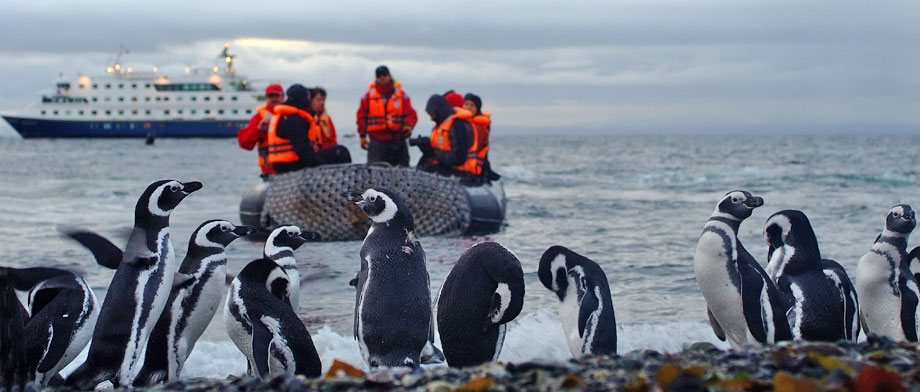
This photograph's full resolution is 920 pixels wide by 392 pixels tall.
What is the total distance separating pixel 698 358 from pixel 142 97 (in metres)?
74.0

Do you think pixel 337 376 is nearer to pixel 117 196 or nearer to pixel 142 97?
pixel 117 196

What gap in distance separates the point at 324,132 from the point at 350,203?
56.0 inches

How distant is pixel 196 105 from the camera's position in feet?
245

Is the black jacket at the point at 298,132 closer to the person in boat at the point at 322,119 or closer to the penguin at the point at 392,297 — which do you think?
the person in boat at the point at 322,119

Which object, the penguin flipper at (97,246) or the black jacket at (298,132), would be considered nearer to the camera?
the penguin flipper at (97,246)

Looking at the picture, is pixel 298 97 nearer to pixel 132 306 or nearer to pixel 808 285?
pixel 132 306

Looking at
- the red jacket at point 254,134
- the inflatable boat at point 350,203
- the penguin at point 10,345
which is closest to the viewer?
the penguin at point 10,345

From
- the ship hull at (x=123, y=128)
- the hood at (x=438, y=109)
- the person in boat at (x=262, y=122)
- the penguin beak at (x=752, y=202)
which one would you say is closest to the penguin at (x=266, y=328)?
the penguin beak at (x=752, y=202)

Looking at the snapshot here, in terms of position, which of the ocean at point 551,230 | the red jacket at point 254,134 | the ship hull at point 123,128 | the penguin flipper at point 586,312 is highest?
the red jacket at point 254,134

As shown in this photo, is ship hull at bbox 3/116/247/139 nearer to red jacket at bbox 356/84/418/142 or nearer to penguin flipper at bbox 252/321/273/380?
red jacket at bbox 356/84/418/142

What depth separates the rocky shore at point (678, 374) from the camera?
11.4 ft

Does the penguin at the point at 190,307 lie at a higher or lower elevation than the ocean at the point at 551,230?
higher

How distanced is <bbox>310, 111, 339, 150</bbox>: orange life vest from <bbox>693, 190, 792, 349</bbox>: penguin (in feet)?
22.7

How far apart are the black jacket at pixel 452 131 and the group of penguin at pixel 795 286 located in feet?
19.7
